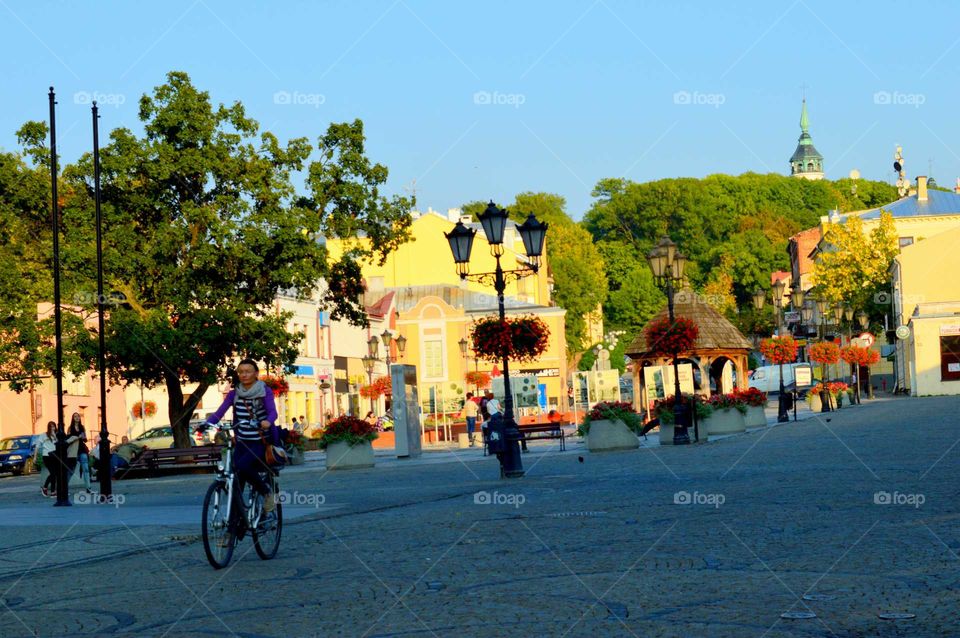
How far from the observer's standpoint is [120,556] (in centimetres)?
1266

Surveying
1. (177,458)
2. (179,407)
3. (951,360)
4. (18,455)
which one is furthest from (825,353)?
(18,455)

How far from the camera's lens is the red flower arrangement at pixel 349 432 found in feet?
104

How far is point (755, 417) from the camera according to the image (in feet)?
141

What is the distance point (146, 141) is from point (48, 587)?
87.2 feet

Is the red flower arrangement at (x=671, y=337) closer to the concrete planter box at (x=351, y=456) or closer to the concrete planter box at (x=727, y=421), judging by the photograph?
the concrete planter box at (x=727, y=421)

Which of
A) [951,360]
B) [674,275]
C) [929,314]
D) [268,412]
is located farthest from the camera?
[929,314]

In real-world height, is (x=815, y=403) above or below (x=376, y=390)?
below

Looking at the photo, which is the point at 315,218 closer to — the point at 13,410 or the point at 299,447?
the point at 299,447

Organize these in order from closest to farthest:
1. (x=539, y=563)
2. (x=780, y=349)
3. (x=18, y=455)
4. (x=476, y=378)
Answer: (x=539, y=563), (x=18, y=455), (x=780, y=349), (x=476, y=378)

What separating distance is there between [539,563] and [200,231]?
89.5 feet

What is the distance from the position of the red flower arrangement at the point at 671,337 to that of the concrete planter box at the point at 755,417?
7169mm

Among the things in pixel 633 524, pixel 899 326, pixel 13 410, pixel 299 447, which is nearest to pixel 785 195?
pixel 899 326

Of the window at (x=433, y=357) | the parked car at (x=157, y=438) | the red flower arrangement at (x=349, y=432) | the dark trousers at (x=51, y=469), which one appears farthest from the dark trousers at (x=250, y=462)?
the window at (x=433, y=357)

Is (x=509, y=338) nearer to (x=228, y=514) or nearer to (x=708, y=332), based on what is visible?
(x=228, y=514)
